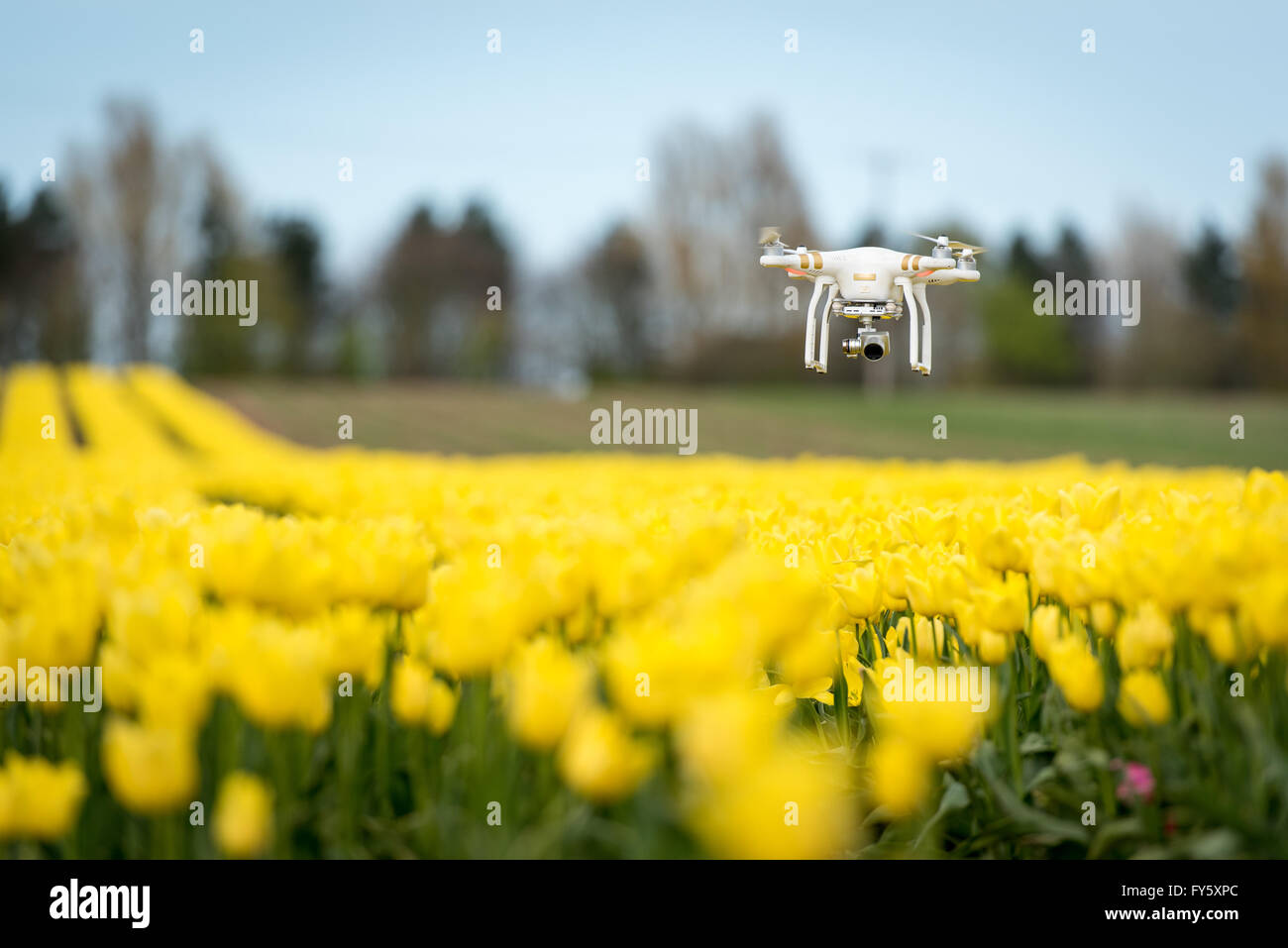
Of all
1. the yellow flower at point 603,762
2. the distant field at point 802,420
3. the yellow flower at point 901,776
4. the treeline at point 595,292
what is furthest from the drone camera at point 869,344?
the treeline at point 595,292

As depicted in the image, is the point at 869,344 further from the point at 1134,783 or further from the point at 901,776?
the point at 901,776

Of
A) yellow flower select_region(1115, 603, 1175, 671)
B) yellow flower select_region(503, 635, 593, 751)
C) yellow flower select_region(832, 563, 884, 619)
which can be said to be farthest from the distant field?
yellow flower select_region(503, 635, 593, 751)

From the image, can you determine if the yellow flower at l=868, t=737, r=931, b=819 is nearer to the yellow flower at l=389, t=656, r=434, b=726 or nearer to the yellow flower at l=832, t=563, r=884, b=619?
the yellow flower at l=389, t=656, r=434, b=726

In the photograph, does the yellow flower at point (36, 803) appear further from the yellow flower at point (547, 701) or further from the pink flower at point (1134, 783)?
the pink flower at point (1134, 783)

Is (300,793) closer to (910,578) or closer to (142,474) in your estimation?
(910,578)

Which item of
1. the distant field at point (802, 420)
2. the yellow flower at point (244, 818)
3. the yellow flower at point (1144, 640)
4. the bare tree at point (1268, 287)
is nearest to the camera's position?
the yellow flower at point (244, 818)

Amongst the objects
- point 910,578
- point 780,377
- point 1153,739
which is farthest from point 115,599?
point 780,377

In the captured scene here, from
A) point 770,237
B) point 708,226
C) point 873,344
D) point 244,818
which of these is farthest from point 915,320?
point 708,226

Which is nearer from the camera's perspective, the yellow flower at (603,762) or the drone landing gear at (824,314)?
the yellow flower at (603,762)
